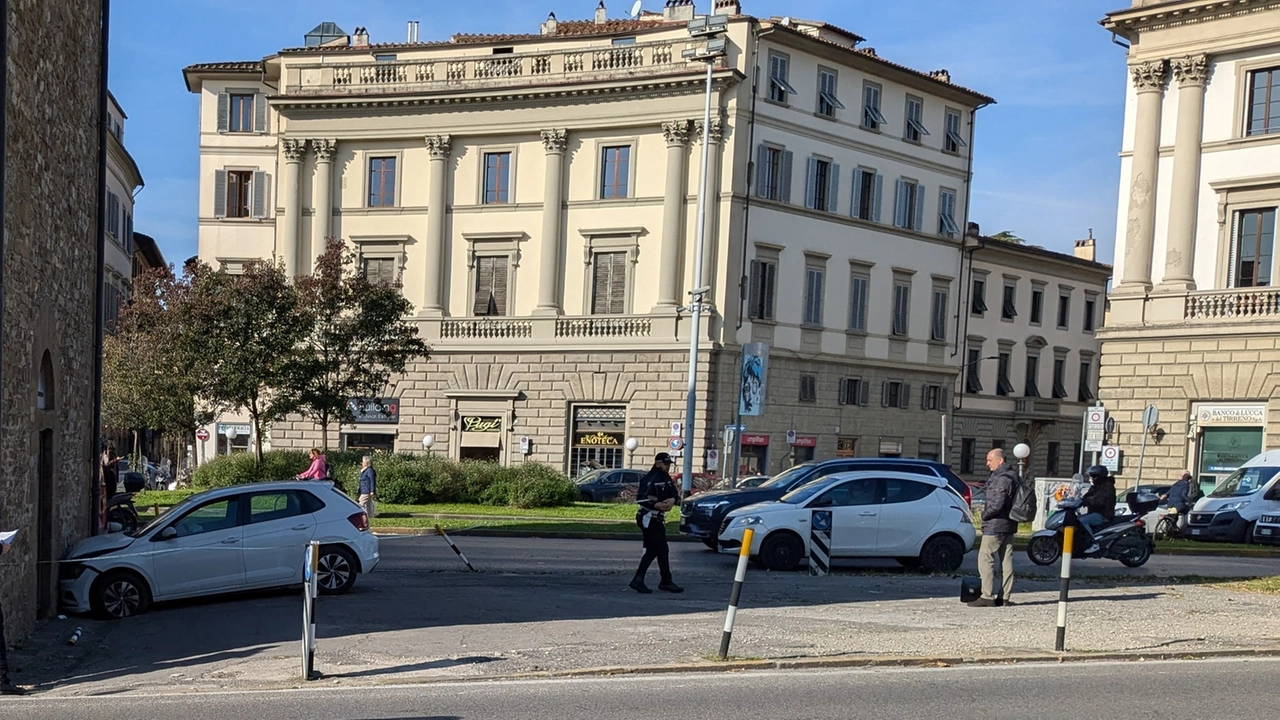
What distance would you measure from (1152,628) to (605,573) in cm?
850

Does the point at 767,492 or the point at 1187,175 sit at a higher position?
the point at 1187,175

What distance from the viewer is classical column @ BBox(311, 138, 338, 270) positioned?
5309cm

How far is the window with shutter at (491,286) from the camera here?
51375 millimetres

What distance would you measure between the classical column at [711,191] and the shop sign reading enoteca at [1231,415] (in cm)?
1748

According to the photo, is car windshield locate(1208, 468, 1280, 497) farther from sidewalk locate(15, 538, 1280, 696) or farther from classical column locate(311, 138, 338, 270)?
classical column locate(311, 138, 338, 270)

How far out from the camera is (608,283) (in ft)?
163

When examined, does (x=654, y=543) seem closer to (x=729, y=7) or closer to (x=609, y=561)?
(x=609, y=561)

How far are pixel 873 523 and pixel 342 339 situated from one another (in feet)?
70.0

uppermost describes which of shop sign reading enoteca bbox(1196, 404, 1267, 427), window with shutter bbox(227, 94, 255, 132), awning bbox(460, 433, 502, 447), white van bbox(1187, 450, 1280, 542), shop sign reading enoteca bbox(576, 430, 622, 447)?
window with shutter bbox(227, 94, 255, 132)

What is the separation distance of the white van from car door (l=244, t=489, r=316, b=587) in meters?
21.3

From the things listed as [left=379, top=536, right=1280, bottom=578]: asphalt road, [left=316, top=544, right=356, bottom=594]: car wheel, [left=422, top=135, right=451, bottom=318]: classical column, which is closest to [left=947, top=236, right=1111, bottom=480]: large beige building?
[left=422, top=135, right=451, bottom=318]: classical column

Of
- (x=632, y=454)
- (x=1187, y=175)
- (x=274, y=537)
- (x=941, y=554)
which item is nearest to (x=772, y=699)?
(x=274, y=537)

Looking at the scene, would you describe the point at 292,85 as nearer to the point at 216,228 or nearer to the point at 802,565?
the point at 216,228

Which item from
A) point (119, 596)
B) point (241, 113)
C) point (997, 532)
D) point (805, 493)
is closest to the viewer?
point (997, 532)
